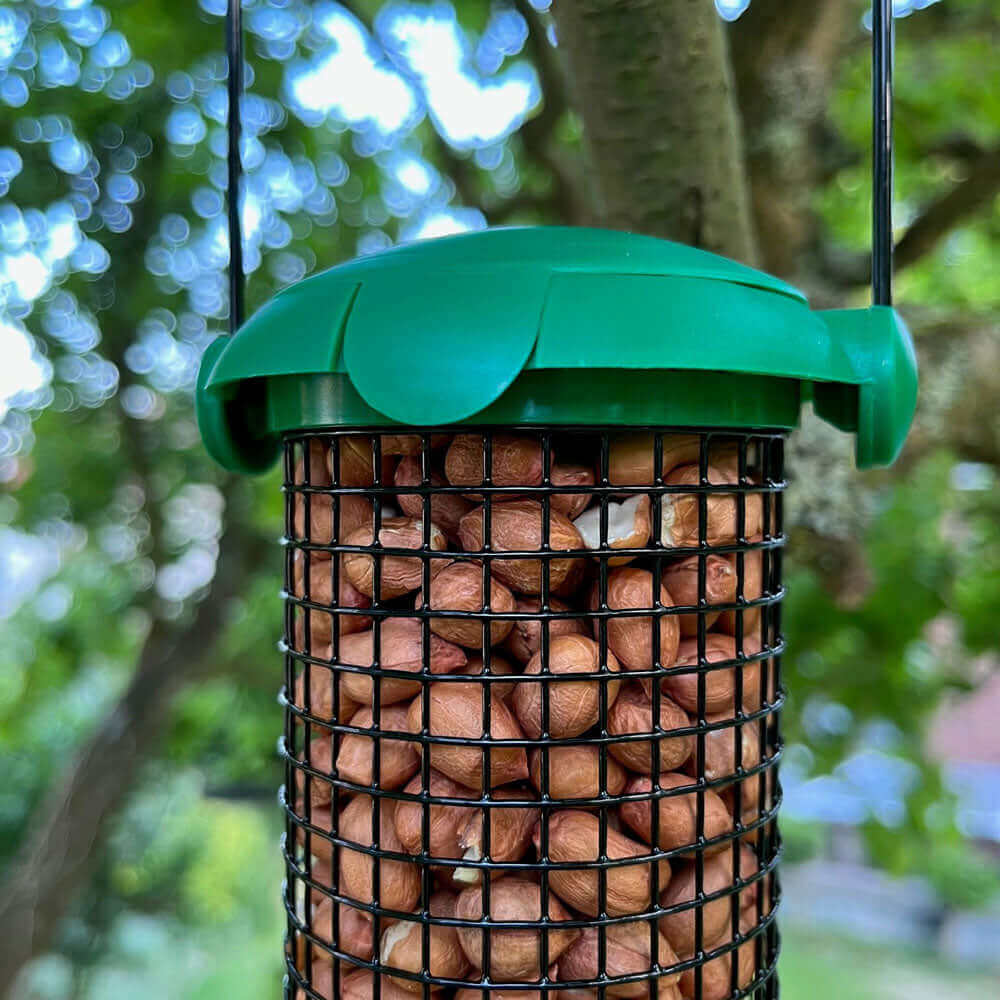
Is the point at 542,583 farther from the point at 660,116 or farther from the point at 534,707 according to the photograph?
the point at 660,116

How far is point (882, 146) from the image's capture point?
1.65 feet

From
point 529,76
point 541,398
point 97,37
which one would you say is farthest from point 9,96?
point 541,398

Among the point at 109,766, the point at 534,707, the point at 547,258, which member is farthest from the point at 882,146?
the point at 109,766

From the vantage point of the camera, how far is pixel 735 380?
1.60ft

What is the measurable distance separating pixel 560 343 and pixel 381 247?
0.38 metres

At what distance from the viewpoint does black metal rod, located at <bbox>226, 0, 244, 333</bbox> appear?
1.99 ft

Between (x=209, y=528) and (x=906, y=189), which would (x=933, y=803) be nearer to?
(x=906, y=189)

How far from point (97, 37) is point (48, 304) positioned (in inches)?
19.4

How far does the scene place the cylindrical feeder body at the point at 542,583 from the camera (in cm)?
45

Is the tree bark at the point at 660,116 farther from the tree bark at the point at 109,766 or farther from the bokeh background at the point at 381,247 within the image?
the tree bark at the point at 109,766

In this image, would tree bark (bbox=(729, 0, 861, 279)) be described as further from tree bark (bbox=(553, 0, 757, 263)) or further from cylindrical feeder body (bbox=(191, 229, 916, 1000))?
cylindrical feeder body (bbox=(191, 229, 916, 1000))

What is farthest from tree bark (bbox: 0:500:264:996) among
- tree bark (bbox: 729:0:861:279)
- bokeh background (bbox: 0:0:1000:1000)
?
tree bark (bbox: 729:0:861:279)

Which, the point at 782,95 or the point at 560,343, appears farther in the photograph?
the point at 782,95

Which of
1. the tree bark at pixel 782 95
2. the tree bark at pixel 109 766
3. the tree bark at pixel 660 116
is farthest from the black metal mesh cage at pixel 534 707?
the tree bark at pixel 109 766
